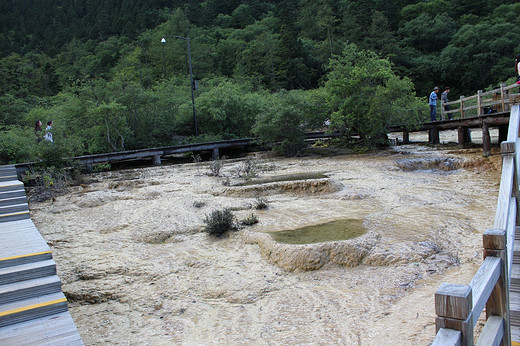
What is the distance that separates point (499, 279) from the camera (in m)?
2.91

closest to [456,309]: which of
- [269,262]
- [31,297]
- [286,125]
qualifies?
[269,262]

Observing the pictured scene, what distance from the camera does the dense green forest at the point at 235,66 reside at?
747 inches

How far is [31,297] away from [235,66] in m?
52.6

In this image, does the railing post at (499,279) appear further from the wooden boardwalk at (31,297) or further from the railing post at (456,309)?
the wooden boardwalk at (31,297)

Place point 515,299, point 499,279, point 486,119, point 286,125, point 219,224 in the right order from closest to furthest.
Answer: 1. point 499,279
2. point 515,299
3. point 219,224
4. point 486,119
5. point 286,125

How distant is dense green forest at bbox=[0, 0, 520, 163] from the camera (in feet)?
62.3

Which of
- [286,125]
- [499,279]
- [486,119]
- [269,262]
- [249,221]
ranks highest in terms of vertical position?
[286,125]

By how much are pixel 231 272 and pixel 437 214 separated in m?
4.55

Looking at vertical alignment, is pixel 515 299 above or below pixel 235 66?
below

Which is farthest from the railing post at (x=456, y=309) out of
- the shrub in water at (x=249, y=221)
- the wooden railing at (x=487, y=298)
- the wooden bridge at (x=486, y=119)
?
the wooden bridge at (x=486, y=119)

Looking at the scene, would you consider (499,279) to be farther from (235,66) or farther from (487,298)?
(235,66)

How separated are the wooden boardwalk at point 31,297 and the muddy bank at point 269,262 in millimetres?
537

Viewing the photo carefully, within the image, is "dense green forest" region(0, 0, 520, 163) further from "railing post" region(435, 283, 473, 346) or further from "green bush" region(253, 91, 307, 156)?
"railing post" region(435, 283, 473, 346)

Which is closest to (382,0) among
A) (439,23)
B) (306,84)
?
(439,23)
